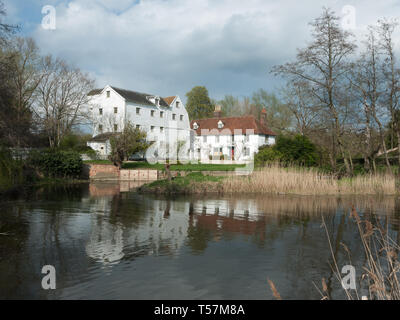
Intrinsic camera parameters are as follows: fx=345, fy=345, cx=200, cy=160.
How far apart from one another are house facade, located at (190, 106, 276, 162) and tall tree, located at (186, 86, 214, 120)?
1272 centimetres

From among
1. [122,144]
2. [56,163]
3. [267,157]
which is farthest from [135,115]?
[267,157]

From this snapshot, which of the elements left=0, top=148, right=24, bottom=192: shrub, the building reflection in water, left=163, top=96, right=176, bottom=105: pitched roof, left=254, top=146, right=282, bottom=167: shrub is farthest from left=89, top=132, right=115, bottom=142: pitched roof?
the building reflection in water

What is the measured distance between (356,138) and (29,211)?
23444 mm

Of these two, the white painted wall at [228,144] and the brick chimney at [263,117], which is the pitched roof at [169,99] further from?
the brick chimney at [263,117]

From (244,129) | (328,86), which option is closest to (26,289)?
(328,86)

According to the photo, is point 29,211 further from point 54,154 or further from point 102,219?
point 54,154

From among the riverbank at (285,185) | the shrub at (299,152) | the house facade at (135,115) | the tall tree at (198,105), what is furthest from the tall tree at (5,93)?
the tall tree at (198,105)

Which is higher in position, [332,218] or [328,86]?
[328,86]

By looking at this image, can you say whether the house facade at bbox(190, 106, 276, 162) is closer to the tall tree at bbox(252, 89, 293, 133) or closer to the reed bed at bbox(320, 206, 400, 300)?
the tall tree at bbox(252, 89, 293, 133)

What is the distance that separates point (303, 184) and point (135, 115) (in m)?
30.4

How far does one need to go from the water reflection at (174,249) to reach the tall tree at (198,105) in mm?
53660

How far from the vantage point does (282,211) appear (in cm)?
1376

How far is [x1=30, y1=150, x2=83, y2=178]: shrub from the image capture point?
97.5ft

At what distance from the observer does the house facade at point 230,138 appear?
4942 centimetres
